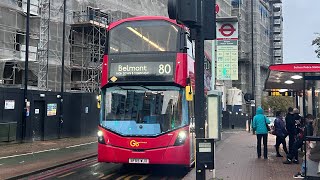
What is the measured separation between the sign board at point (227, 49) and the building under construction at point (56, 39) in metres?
12.7

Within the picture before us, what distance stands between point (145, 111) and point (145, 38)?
6.72ft

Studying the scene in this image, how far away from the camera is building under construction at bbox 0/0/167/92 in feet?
88.4

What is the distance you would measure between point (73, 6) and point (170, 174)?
23141 mm

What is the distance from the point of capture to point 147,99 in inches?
457

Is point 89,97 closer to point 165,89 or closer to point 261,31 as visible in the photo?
point 165,89

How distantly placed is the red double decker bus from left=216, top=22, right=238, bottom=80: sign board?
4633 mm

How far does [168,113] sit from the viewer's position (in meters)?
11.5

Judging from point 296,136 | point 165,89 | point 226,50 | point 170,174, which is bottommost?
point 170,174

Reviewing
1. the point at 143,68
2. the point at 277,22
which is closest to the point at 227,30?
the point at 143,68

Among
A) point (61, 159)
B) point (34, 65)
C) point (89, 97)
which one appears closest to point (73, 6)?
point (34, 65)

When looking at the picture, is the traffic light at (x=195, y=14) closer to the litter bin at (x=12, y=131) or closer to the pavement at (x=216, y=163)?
the pavement at (x=216, y=163)

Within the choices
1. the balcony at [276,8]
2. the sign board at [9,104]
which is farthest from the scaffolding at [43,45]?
the balcony at [276,8]

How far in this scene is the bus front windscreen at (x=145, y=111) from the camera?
11420 mm

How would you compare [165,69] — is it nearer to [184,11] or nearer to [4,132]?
[184,11]
